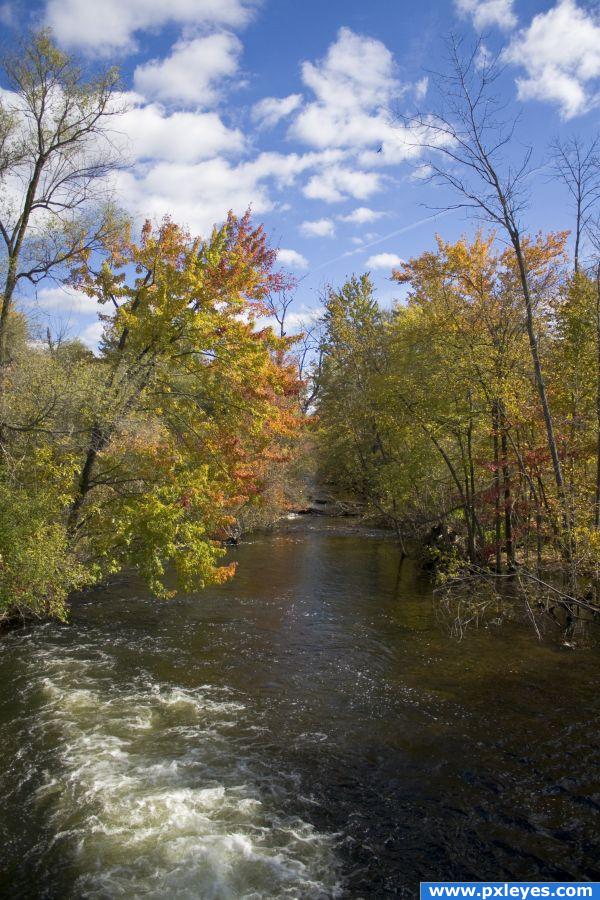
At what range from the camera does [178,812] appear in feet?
18.6

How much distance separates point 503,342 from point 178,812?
38.3 ft

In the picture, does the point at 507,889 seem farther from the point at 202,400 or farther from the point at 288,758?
the point at 202,400

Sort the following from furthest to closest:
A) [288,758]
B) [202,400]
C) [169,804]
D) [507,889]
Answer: [202,400] < [288,758] < [169,804] < [507,889]

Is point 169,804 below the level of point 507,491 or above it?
below

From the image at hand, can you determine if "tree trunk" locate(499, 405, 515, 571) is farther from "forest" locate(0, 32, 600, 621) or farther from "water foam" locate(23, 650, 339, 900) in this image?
"water foam" locate(23, 650, 339, 900)

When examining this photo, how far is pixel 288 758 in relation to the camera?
22.2ft

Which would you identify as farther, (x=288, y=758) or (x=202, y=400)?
(x=202, y=400)

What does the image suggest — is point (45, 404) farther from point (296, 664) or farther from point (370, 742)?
point (370, 742)

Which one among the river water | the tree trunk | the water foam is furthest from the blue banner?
the tree trunk

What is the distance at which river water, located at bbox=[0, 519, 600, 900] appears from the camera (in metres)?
4.97

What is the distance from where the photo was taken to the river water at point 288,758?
4973mm

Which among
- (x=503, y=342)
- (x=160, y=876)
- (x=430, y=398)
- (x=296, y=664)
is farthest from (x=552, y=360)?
(x=160, y=876)

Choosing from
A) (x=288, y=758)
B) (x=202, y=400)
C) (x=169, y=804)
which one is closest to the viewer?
(x=169, y=804)

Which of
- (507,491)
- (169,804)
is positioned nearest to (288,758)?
(169,804)
